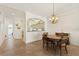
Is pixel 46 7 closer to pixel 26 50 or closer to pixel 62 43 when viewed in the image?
pixel 62 43

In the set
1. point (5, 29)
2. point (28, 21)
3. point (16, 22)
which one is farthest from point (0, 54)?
point (28, 21)

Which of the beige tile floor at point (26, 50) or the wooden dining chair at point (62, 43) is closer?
the beige tile floor at point (26, 50)

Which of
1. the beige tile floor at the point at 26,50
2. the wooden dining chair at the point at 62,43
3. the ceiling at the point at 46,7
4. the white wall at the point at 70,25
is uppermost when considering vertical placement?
the ceiling at the point at 46,7

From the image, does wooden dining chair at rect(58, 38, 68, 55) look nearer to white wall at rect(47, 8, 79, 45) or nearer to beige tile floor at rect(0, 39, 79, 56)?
beige tile floor at rect(0, 39, 79, 56)

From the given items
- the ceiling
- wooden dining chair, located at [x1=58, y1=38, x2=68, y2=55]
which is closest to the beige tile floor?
wooden dining chair, located at [x1=58, y1=38, x2=68, y2=55]

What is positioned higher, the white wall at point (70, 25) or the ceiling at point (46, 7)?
the ceiling at point (46, 7)

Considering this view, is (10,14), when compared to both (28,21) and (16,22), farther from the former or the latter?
(28,21)

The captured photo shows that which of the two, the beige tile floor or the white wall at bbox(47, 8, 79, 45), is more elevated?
the white wall at bbox(47, 8, 79, 45)

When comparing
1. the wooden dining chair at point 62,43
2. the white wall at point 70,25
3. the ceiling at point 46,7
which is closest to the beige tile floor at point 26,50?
the wooden dining chair at point 62,43

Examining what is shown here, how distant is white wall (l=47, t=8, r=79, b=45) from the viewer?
3.10 metres

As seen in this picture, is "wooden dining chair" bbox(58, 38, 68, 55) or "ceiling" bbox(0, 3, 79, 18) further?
"wooden dining chair" bbox(58, 38, 68, 55)

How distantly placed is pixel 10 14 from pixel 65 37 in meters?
1.94

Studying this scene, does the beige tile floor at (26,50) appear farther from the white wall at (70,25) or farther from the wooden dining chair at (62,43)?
the white wall at (70,25)

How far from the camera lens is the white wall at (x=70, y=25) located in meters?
3.10
